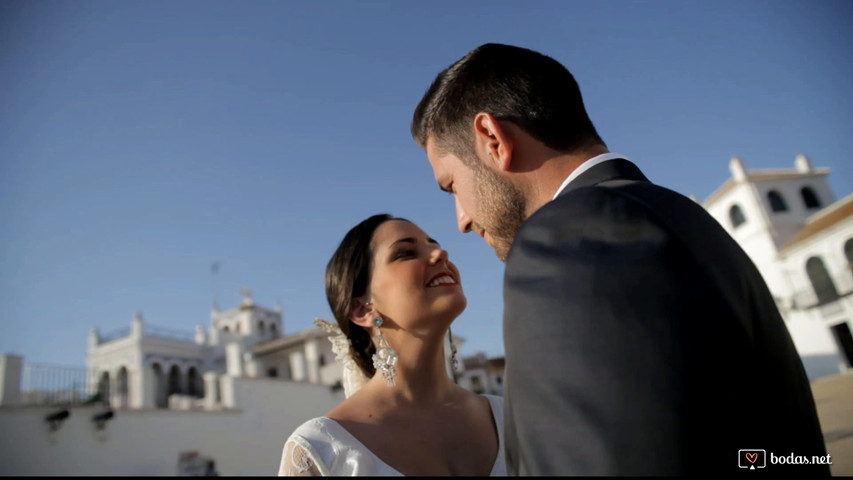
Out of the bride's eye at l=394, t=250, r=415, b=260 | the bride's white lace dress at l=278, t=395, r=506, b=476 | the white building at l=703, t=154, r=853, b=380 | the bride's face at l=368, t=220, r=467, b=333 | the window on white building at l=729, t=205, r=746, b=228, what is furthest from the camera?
the window on white building at l=729, t=205, r=746, b=228

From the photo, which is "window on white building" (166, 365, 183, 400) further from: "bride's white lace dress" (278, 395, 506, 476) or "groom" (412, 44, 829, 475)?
"groom" (412, 44, 829, 475)

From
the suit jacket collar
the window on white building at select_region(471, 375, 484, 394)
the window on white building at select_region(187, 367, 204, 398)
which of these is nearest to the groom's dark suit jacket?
the suit jacket collar

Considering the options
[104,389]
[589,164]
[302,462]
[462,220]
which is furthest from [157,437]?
[589,164]

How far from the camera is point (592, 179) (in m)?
1.51

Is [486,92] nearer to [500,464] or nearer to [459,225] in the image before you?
[459,225]

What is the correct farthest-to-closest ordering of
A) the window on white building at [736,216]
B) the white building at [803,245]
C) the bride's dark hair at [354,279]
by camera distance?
the window on white building at [736,216], the white building at [803,245], the bride's dark hair at [354,279]

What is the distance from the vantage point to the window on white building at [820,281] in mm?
29859

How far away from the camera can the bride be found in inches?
105

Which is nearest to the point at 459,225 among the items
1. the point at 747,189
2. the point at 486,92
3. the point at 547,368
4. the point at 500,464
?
the point at 486,92

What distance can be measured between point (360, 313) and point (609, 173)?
2.25 metres

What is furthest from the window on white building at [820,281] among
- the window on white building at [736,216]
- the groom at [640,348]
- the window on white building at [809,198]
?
the groom at [640,348]

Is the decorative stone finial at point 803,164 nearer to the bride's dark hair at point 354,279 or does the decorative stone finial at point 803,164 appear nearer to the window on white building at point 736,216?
the window on white building at point 736,216

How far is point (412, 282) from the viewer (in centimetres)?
312

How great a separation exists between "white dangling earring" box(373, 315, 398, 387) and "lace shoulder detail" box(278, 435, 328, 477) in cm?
66
